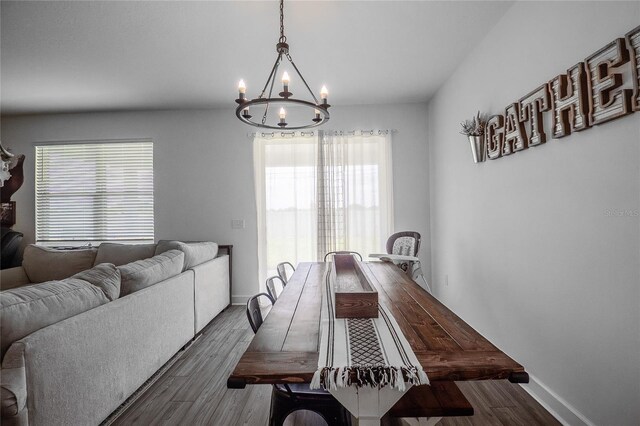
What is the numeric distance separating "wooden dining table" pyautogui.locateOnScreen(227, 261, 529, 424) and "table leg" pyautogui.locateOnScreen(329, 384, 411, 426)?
0.03 metres

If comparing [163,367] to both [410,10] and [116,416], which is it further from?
[410,10]

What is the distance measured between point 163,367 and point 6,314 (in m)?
1.46

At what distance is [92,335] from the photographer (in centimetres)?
167

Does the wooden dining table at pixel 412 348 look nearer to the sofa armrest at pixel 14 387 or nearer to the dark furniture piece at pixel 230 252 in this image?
the sofa armrest at pixel 14 387

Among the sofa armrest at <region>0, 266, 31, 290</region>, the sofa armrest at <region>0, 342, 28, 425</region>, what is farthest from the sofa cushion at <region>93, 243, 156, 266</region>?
the sofa armrest at <region>0, 342, 28, 425</region>

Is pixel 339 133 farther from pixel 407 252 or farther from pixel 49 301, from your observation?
pixel 49 301

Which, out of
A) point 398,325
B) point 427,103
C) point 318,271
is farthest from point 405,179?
point 398,325

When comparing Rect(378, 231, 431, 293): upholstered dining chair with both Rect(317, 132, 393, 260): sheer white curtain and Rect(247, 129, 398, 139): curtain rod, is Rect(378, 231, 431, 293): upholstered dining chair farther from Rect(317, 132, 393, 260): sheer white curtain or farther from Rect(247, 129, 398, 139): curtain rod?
Rect(247, 129, 398, 139): curtain rod

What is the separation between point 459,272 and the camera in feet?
11.2

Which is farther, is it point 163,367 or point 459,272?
point 459,272

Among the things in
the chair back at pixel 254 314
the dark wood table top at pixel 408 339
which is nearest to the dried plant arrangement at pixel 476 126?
the dark wood table top at pixel 408 339

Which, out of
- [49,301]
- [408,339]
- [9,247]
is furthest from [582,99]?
[9,247]

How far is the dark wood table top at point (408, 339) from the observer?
94cm

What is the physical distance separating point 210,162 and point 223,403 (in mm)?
3221
